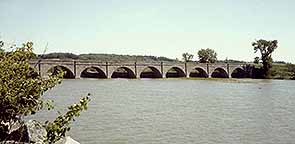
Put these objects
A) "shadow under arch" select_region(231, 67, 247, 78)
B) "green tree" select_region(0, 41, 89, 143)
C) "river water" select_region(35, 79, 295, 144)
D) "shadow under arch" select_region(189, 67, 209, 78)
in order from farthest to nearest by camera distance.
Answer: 1. "shadow under arch" select_region(231, 67, 247, 78)
2. "shadow under arch" select_region(189, 67, 209, 78)
3. "river water" select_region(35, 79, 295, 144)
4. "green tree" select_region(0, 41, 89, 143)

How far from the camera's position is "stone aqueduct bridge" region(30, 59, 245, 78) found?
247 feet

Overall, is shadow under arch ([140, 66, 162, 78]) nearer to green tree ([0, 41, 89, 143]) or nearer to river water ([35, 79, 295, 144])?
river water ([35, 79, 295, 144])

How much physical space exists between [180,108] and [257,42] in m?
69.7

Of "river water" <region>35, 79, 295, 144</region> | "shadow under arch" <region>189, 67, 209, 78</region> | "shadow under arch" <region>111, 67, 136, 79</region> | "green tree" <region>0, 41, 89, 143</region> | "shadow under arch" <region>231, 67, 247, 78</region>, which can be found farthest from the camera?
"shadow under arch" <region>231, 67, 247, 78</region>

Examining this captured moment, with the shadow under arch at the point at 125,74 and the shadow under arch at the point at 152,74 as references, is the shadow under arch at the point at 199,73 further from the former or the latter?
the shadow under arch at the point at 125,74

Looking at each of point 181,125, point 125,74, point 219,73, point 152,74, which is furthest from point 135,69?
point 181,125

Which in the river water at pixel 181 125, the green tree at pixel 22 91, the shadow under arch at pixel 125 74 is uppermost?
the shadow under arch at pixel 125 74

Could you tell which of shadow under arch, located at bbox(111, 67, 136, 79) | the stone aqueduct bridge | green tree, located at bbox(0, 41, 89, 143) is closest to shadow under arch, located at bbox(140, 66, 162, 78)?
the stone aqueduct bridge

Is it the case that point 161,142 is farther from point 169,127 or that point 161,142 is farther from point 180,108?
point 180,108

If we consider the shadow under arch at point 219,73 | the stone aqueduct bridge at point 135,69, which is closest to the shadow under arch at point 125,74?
the stone aqueduct bridge at point 135,69

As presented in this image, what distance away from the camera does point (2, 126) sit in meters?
5.38

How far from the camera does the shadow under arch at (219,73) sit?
10004 cm

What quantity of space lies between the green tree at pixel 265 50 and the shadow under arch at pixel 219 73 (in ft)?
31.9

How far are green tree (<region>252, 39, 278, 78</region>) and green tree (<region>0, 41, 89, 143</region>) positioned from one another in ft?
302
